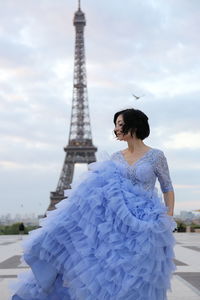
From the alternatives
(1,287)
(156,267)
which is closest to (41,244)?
(156,267)

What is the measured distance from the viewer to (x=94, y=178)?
3.26m

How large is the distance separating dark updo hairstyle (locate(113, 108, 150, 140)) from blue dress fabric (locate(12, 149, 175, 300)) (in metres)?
0.14

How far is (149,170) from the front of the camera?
10.6 ft

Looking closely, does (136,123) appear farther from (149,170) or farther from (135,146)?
(149,170)

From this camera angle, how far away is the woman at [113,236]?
2.92 metres

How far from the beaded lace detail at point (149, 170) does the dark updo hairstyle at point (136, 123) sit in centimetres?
13

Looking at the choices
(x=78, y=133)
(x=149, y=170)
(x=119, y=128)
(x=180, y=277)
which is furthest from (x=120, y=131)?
(x=78, y=133)

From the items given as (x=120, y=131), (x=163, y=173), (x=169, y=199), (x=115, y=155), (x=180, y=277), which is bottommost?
(x=180, y=277)

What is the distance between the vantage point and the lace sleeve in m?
3.32

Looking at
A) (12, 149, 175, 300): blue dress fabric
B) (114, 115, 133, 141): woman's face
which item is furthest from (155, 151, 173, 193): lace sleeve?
(114, 115, 133, 141): woman's face

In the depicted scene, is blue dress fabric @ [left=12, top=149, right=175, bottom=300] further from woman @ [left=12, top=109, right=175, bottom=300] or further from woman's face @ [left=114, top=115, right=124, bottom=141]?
woman's face @ [left=114, top=115, right=124, bottom=141]

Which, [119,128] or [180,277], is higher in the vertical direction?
[119,128]

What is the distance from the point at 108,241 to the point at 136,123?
0.81 meters

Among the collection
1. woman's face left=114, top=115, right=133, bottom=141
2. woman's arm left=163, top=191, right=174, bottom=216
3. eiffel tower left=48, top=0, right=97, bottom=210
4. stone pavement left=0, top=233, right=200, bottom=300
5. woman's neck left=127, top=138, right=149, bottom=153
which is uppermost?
eiffel tower left=48, top=0, right=97, bottom=210
